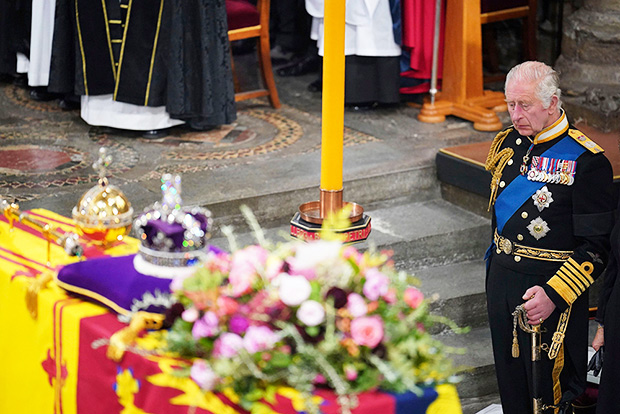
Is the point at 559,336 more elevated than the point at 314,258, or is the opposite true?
the point at 314,258

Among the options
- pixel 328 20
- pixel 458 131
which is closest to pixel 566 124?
pixel 328 20

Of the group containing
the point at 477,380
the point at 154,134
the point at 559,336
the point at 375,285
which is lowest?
the point at 477,380

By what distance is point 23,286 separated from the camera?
2467mm

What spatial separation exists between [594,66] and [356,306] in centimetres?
422

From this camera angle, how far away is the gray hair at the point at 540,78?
2.90 metres

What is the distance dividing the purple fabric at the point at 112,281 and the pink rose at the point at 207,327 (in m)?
0.35

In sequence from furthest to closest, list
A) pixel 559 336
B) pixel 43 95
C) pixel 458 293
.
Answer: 1. pixel 43 95
2. pixel 458 293
3. pixel 559 336

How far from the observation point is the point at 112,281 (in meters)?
2.23

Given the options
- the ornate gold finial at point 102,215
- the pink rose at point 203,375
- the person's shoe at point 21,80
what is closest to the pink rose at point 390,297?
the pink rose at point 203,375

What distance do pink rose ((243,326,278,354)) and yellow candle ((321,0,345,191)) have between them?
83 centimetres

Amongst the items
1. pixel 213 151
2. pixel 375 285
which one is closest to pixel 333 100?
pixel 375 285

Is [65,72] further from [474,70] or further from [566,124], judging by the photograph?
[566,124]

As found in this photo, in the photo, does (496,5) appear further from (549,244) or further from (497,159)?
(549,244)

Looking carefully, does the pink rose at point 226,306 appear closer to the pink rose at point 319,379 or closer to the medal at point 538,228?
the pink rose at point 319,379
